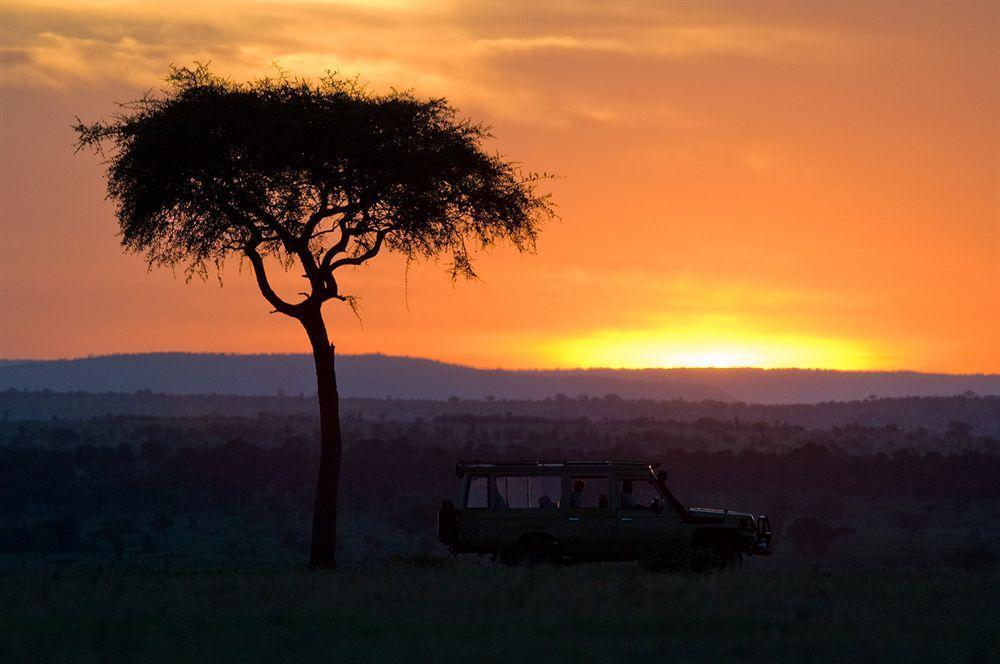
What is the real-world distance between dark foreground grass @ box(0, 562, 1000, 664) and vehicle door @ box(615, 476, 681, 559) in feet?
3.55

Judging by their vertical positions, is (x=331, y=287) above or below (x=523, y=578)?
above

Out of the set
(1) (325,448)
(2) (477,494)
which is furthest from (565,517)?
(1) (325,448)

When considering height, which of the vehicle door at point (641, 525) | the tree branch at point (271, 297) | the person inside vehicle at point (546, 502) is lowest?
the vehicle door at point (641, 525)

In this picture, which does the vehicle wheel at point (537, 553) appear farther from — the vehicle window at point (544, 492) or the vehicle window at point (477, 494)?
the vehicle window at point (477, 494)

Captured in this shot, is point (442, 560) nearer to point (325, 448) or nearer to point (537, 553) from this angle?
point (325, 448)

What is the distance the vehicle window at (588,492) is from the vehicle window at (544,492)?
0.30m

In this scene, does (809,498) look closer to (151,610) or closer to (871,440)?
(871,440)

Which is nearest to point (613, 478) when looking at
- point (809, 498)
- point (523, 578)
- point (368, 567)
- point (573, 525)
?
point (573, 525)

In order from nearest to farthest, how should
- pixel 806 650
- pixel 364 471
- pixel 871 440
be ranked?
pixel 806 650 < pixel 364 471 < pixel 871 440

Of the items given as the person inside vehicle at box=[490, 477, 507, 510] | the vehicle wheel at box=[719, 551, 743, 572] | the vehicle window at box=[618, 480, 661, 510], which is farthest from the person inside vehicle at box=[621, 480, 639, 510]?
the person inside vehicle at box=[490, 477, 507, 510]

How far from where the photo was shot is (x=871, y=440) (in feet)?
538

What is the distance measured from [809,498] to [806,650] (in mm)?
85401

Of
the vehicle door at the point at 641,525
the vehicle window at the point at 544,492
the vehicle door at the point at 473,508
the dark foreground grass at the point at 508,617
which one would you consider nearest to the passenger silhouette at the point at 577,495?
the vehicle window at the point at 544,492

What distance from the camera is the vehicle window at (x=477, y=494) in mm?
31031
